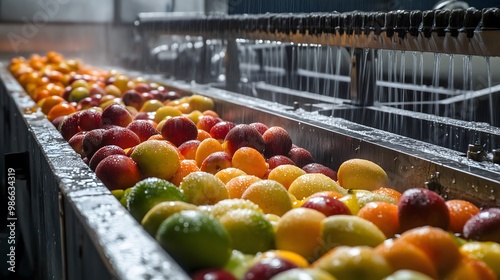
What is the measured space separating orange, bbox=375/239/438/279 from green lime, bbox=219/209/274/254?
0.87 feet

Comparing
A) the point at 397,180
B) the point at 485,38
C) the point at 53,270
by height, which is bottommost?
the point at 53,270

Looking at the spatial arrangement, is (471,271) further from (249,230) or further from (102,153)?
(102,153)

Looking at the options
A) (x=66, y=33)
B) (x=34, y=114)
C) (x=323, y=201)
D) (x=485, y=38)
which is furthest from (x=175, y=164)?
(x=66, y=33)

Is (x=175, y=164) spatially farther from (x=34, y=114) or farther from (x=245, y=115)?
(x=34, y=114)

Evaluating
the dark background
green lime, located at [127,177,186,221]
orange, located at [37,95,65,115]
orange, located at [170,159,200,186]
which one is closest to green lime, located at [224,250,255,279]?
green lime, located at [127,177,186,221]

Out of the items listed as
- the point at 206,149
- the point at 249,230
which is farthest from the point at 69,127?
the point at 249,230

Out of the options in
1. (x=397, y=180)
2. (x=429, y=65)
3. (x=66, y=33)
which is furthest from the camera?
(x=66, y=33)

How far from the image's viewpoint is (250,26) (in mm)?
3340

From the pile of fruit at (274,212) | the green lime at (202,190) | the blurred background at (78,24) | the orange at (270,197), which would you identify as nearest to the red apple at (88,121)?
the pile of fruit at (274,212)

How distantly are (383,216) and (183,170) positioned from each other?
80 centimetres

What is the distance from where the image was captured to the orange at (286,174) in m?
1.91

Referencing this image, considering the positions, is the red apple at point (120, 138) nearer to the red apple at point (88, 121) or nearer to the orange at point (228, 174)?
the red apple at point (88, 121)

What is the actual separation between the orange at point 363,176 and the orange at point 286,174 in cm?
15

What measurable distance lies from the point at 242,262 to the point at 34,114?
89.9 inches
